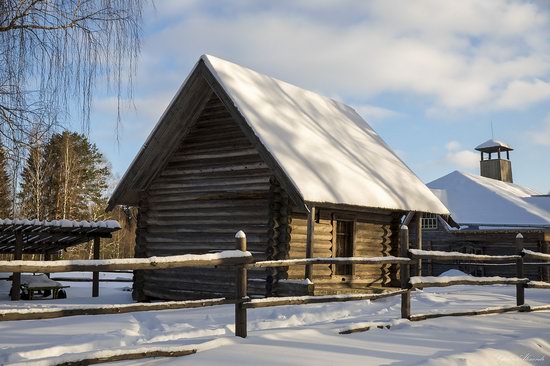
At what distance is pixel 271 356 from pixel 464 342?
9.07 feet

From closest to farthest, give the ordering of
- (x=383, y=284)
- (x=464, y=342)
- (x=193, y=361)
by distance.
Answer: (x=193, y=361)
(x=464, y=342)
(x=383, y=284)

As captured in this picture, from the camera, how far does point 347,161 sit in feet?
51.5

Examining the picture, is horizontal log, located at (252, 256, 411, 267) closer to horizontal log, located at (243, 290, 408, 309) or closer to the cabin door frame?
horizontal log, located at (243, 290, 408, 309)

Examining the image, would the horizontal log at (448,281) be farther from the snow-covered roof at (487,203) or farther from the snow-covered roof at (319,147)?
the snow-covered roof at (487,203)

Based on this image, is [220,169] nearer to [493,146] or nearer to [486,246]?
[486,246]

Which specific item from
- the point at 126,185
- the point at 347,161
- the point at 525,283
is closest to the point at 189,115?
the point at 126,185

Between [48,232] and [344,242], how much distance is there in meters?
9.05

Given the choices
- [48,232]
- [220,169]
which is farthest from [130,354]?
[48,232]

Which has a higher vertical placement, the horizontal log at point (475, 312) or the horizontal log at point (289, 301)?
the horizontal log at point (289, 301)

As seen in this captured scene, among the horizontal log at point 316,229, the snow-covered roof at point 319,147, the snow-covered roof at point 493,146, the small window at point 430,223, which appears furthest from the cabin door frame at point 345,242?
the snow-covered roof at point 493,146

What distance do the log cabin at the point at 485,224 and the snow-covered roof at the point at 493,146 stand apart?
22.0 ft

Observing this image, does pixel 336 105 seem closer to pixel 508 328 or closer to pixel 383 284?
pixel 383 284

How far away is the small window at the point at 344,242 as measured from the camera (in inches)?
615

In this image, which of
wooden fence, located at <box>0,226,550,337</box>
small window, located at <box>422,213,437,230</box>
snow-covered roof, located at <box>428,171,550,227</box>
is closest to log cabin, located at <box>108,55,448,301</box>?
wooden fence, located at <box>0,226,550,337</box>
